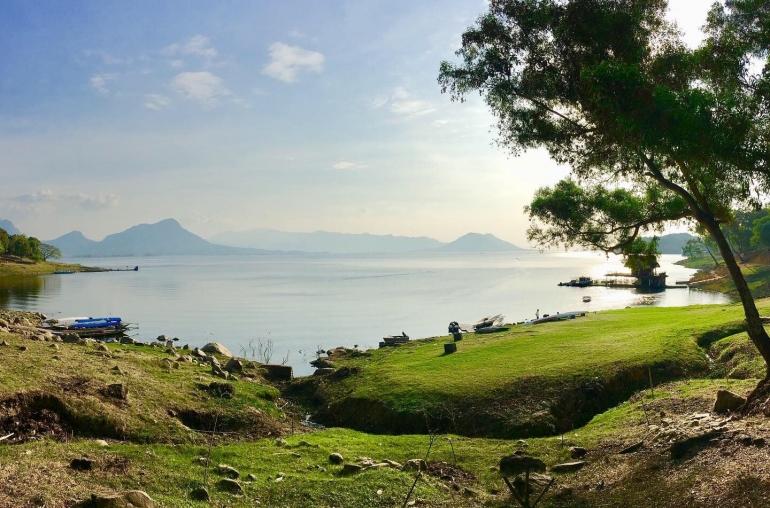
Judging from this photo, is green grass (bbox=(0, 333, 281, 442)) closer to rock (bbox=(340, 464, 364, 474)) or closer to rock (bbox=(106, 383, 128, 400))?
rock (bbox=(106, 383, 128, 400))

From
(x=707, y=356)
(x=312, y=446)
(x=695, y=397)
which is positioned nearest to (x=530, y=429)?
(x=695, y=397)

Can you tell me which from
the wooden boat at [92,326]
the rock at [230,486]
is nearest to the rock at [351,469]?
the rock at [230,486]

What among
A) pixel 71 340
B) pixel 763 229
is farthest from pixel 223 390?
pixel 763 229

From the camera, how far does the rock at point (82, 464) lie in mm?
12031

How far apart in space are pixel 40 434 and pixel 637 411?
18.9 meters

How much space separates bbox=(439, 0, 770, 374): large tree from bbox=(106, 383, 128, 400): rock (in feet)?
51.4

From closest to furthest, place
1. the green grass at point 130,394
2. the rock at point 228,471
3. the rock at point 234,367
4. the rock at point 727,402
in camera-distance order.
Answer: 1. the rock at point 228,471
2. the rock at point 727,402
3. the green grass at point 130,394
4. the rock at point 234,367

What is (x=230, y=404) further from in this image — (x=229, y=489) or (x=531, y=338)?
(x=531, y=338)

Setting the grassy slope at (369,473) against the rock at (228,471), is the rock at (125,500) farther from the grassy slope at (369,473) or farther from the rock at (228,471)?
the rock at (228,471)

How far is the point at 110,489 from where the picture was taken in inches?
441

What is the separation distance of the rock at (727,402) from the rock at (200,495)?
14.4 meters

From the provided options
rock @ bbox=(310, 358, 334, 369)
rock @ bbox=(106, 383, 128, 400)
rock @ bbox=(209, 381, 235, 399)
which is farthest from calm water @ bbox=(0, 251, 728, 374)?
rock @ bbox=(106, 383, 128, 400)

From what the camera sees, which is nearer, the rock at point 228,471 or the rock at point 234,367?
the rock at point 228,471

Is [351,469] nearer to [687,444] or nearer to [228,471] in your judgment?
[228,471]
